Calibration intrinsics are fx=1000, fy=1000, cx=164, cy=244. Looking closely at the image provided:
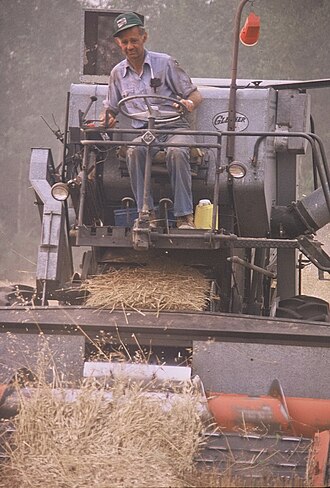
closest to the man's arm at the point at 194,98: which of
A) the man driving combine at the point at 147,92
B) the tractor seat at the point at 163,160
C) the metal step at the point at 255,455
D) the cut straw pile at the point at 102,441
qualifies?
the man driving combine at the point at 147,92

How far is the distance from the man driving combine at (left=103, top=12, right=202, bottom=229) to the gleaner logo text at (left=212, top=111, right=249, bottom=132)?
317 millimetres

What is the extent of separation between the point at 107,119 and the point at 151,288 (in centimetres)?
114

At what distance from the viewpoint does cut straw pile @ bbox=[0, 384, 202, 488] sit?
4.74 metres

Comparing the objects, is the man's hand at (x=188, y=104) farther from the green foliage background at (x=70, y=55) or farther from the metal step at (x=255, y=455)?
the green foliage background at (x=70, y=55)

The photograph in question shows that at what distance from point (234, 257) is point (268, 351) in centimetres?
85

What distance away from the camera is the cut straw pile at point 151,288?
642cm

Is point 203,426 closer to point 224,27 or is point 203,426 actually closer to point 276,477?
point 276,477

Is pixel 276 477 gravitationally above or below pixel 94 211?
below

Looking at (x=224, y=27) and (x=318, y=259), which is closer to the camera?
(x=318, y=259)

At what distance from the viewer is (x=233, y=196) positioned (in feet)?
22.7

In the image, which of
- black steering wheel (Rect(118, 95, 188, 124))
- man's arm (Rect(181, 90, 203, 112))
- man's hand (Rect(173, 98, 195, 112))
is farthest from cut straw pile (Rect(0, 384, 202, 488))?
man's arm (Rect(181, 90, 203, 112))

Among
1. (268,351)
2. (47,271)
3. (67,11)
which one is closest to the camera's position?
(268,351)

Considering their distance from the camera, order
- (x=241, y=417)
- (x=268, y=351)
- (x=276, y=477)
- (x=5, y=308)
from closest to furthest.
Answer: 1. (x=276, y=477)
2. (x=241, y=417)
3. (x=268, y=351)
4. (x=5, y=308)

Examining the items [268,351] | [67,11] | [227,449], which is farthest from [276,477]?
[67,11]
